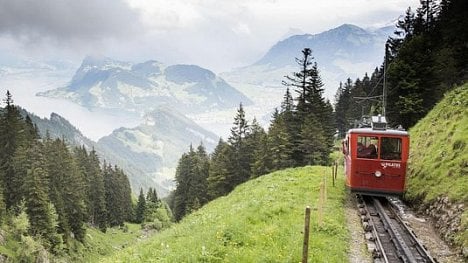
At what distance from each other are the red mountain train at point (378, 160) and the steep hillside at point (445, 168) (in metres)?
1.80

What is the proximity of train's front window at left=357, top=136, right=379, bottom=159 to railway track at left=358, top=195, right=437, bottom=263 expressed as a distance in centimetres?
294

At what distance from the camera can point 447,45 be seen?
54062 mm

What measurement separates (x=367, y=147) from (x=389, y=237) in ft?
24.4

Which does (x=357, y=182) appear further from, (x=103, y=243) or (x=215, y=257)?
(x=103, y=243)

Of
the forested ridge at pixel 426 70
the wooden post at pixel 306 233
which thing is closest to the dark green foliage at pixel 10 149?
the forested ridge at pixel 426 70

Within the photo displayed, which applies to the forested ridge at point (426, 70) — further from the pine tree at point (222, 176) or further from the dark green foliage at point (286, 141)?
the pine tree at point (222, 176)

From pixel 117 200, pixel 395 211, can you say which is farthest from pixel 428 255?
pixel 117 200

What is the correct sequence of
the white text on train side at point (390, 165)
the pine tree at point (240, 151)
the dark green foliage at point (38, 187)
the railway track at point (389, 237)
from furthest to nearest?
the pine tree at point (240, 151), the dark green foliage at point (38, 187), the white text on train side at point (390, 165), the railway track at point (389, 237)

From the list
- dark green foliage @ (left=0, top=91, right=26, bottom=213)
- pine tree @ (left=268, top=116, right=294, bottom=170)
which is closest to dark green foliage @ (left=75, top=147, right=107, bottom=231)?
dark green foliage @ (left=0, top=91, right=26, bottom=213)

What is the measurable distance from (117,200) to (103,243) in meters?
29.7

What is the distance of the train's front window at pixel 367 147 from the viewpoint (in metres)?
23.9

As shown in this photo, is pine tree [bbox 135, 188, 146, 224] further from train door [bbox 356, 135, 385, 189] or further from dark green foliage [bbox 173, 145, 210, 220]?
train door [bbox 356, 135, 385, 189]

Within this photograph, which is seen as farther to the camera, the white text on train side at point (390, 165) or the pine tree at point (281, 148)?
the pine tree at point (281, 148)

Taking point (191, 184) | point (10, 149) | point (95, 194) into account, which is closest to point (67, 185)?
point (10, 149)
